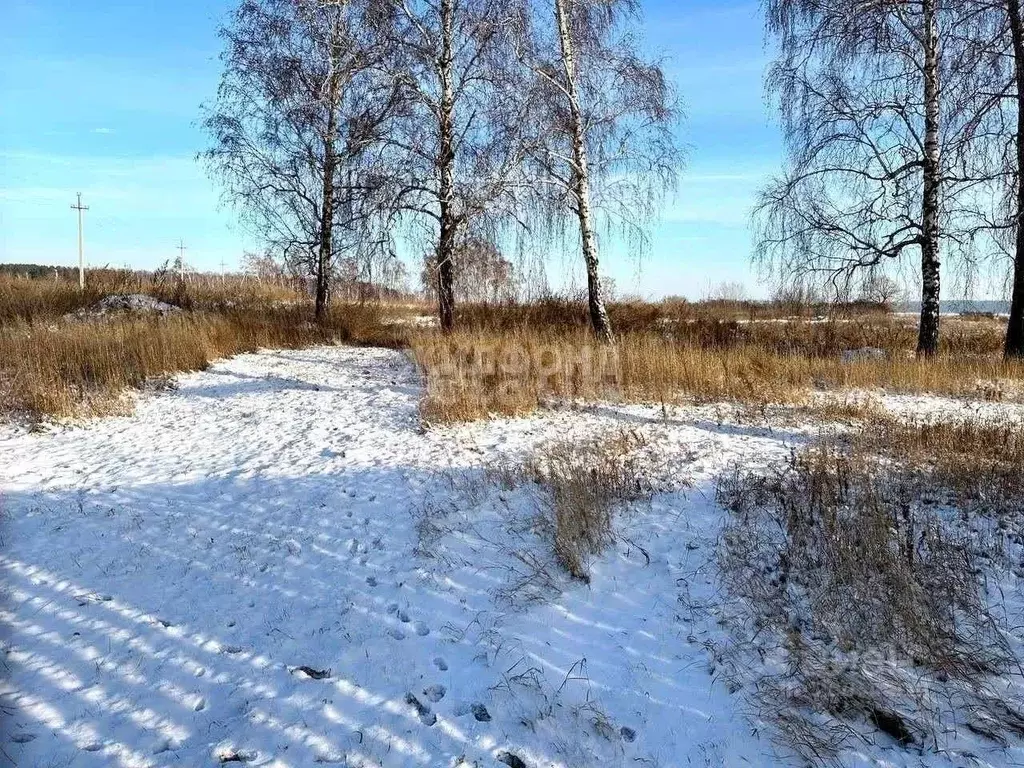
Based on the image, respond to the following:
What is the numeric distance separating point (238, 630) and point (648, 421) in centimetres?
458

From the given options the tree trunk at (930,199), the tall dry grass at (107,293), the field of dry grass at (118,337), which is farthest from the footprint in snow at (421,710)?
the tall dry grass at (107,293)

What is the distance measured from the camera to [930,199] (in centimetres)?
976

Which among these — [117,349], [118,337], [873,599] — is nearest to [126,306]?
[118,337]

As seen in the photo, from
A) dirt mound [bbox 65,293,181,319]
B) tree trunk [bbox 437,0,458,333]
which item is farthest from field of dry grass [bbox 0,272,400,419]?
tree trunk [bbox 437,0,458,333]

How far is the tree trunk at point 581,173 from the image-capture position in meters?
10.5

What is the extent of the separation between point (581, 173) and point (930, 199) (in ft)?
20.3

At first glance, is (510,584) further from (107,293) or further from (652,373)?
(107,293)

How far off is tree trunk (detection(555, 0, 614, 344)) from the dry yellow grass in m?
1.57

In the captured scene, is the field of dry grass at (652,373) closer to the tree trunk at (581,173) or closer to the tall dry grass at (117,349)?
the tree trunk at (581,173)

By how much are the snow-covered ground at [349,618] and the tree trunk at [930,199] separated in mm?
7319

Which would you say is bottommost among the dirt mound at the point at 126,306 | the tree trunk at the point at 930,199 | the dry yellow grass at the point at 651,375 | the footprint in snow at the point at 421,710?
the footprint in snow at the point at 421,710

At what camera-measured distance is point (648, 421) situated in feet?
20.5

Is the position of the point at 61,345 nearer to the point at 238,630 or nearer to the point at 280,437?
the point at 280,437

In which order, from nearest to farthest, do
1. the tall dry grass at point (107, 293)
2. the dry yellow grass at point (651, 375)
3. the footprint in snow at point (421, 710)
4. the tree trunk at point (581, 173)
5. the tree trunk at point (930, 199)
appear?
the footprint in snow at point (421, 710) → the dry yellow grass at point (651, 375) → the tree trunk at point (930, 199) → the tree trunk at point (581, 173) → the tall dry grass at point (107, 293)
